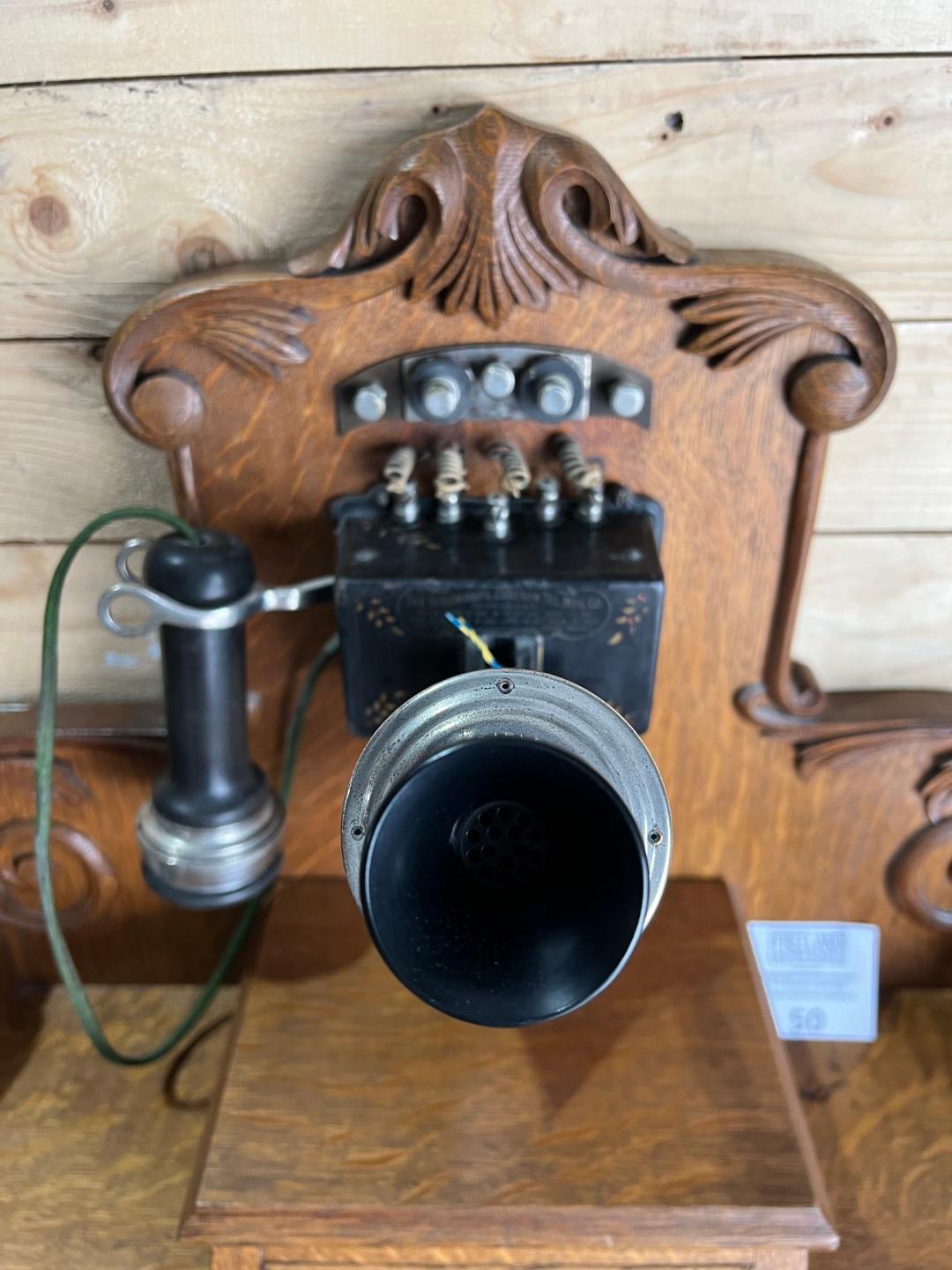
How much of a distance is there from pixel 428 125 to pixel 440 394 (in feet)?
0.66

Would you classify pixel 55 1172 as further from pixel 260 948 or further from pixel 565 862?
pixel 565 862

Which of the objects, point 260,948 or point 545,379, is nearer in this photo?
point 545,379

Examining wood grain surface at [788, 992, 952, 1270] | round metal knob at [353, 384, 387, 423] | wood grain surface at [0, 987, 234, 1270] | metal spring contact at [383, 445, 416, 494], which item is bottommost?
wood grain surface at [0, 987, 234, 1270]

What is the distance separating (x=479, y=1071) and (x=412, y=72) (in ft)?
2.55

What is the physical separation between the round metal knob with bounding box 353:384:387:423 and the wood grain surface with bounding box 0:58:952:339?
0.13 metres

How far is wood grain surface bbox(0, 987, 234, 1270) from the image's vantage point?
2.93ft

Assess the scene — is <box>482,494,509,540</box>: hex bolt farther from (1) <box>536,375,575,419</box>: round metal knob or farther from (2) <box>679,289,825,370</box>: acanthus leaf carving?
(2) <box>679,289,825,370</box>: acanthus leaf carving

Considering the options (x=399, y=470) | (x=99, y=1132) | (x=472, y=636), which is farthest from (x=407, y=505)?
(x=99, y=1132)

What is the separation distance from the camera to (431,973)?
0.71 metres

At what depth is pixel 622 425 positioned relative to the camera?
2.94 ft

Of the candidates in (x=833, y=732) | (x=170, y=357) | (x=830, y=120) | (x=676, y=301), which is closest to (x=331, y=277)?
(x=170, y=357)

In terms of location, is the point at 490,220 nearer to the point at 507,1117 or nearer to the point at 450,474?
the point at 450,474

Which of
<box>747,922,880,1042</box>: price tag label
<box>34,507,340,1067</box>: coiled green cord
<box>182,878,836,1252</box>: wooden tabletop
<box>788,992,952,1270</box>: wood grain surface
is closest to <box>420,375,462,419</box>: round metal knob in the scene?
<box>34,507,340,1067</box>: coiled green cord

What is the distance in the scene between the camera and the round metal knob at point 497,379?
0.86 m
